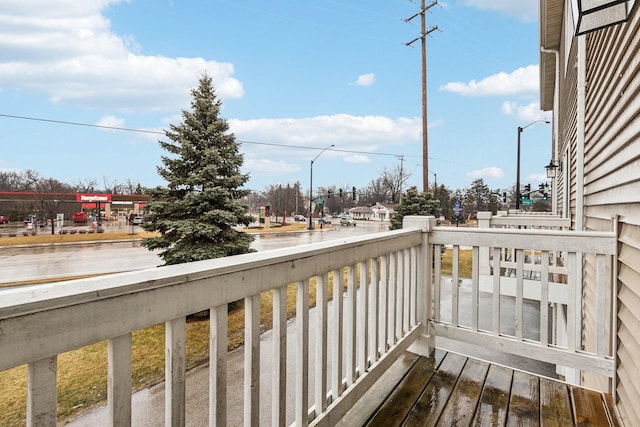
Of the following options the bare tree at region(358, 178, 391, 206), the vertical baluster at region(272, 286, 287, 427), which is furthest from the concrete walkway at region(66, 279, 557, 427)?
the bare tree at region(358, 178, 391, 206)

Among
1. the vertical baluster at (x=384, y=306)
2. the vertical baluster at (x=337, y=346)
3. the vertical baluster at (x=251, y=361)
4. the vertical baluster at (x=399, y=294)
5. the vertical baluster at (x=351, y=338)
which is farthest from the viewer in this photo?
the vertical baluster at (x=399, y=294)

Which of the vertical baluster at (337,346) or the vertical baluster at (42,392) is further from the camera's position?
the vertical baluster at (337,346)

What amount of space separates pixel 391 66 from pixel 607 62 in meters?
22.3

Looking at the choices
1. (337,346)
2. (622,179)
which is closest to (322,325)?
(337,346)

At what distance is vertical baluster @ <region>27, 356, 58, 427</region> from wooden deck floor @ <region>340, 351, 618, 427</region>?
1.39m

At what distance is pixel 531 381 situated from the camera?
204cm

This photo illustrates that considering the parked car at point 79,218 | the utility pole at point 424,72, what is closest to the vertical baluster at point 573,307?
the utility pole at point 424,72

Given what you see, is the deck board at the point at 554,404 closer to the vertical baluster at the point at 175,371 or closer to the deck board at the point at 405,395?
the deck board at the point at 405,395

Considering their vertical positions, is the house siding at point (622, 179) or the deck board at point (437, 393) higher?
the house siding at point (622, 179)

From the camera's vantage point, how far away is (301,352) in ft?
4.25

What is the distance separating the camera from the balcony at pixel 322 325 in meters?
0.62

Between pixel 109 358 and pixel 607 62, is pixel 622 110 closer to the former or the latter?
pixel 607 62

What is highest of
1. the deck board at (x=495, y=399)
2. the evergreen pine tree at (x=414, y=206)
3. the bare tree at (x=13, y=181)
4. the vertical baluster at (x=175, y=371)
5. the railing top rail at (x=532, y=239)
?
the bare tree at (x=13, y=181)

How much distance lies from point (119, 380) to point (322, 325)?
80 cm
